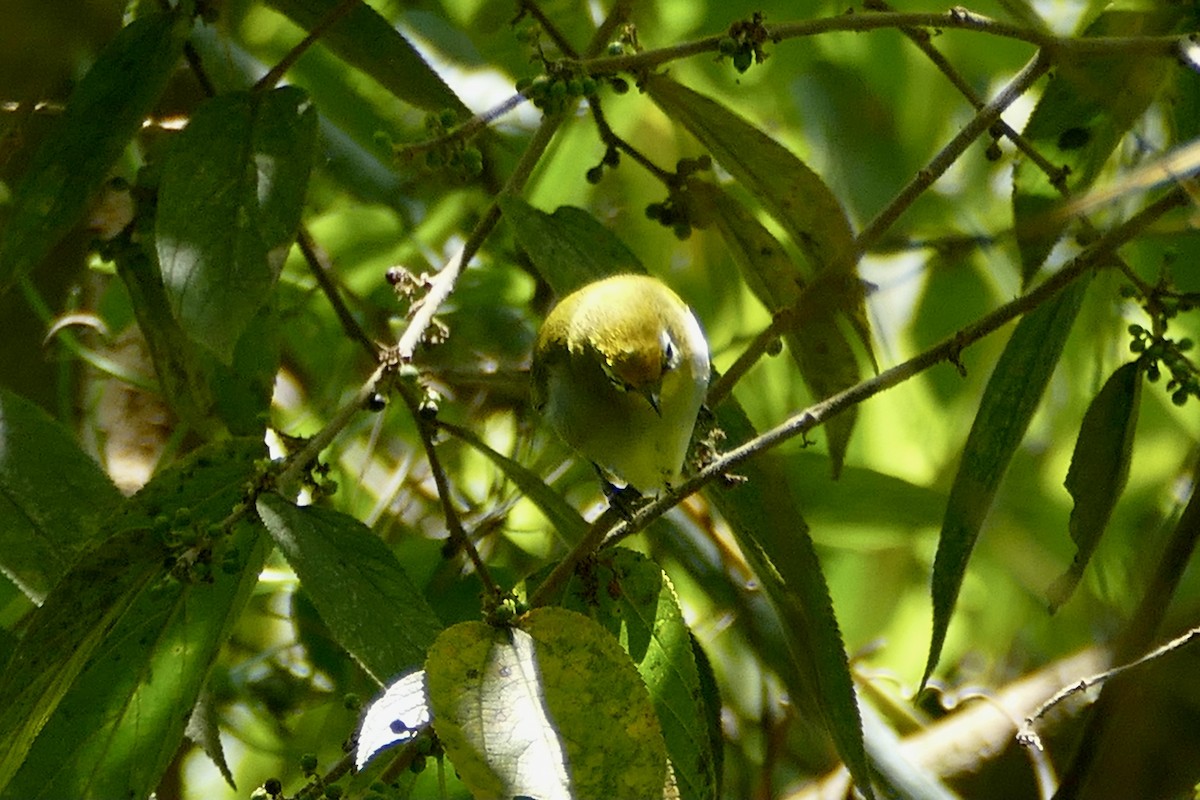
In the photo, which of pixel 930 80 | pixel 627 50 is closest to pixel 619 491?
pixel 627 50

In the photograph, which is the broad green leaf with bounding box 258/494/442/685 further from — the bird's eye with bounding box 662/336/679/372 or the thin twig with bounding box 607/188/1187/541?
the bird's eye with bounding box 662/336/679/372

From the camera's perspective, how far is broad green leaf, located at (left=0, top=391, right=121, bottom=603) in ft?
4.62

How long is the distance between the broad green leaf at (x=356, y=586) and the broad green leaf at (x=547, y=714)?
0.07 metres

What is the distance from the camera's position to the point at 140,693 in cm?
126

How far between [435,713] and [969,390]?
70.6 inches

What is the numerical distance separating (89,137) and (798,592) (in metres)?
0.93

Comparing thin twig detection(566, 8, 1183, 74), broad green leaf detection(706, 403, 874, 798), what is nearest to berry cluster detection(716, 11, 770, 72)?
thin twig detection(566, 8, 1183, 74)

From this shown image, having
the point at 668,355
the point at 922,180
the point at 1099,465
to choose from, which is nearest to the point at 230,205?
the point at 668,355

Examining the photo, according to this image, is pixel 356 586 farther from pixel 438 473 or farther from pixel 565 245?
pixel 565 245

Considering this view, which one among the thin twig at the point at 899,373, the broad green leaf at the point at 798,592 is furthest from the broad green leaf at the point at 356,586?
the broad green leaf at the point at 798,592

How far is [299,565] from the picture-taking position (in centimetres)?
118

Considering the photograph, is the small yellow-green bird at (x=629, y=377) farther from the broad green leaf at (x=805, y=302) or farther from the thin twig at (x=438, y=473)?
the thin twig at (x=438, y=473)

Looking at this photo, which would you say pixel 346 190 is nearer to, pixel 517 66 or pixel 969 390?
pixel 517 66

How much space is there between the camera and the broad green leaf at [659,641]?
1396 millimetres
